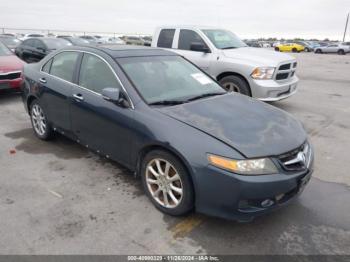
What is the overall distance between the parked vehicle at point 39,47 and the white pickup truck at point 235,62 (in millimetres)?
6983

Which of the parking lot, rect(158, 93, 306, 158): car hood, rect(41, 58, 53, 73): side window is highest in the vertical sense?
rect(41, 58, 53, 73): side window

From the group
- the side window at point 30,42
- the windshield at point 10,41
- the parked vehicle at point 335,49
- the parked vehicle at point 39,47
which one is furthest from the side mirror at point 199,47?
the parked vehicle at point 335,49

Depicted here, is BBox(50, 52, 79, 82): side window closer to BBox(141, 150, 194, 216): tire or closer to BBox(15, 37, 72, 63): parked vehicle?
BBox(141, 150, 194, 216): tire

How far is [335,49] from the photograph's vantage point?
39062mm

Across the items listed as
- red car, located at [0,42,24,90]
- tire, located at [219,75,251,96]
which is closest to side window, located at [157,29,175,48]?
tire, located at [219,75,251,96]

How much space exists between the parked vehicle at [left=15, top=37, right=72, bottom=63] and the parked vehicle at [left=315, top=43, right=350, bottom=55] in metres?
36.8

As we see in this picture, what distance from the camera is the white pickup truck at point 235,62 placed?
20.9 feet

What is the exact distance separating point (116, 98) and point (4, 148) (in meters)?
2.59

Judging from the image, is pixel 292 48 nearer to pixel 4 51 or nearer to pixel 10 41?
pixel 10 41

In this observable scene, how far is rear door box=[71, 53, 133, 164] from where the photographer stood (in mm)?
3311

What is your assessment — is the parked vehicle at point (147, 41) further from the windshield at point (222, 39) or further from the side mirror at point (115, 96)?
the side mirror at point (115, 96)

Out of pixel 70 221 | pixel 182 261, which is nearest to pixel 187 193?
pixel 182 261

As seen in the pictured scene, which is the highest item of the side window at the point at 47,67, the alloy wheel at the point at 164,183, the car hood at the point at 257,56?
the car hood at the point at 257,56

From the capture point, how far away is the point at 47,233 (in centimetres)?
276
